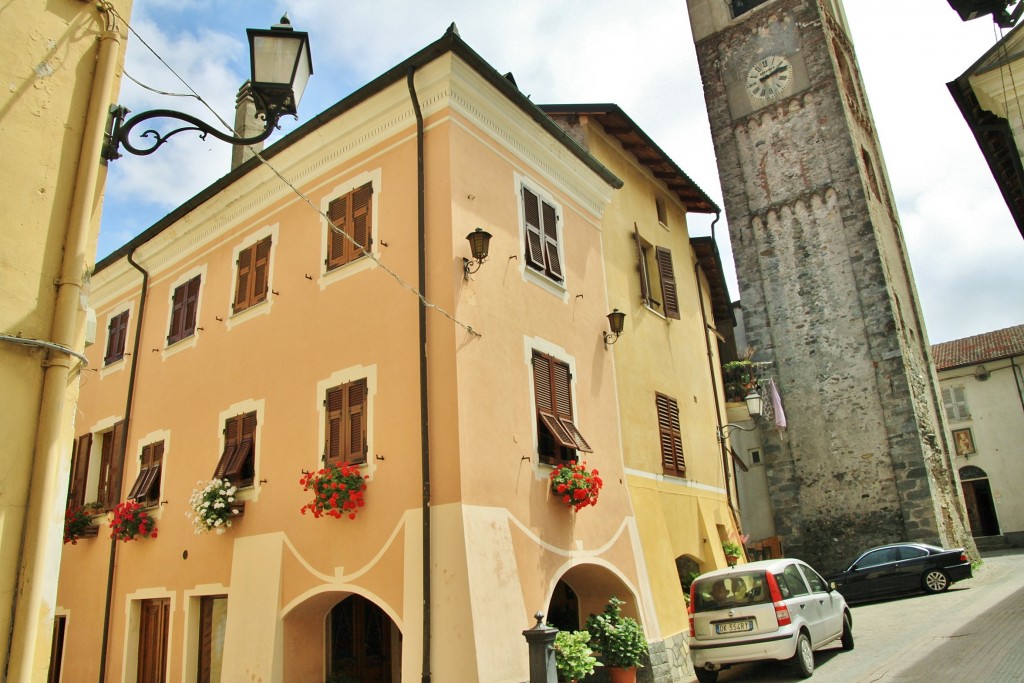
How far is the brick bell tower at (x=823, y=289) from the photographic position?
2284 centimetres

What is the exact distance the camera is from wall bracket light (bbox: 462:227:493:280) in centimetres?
987

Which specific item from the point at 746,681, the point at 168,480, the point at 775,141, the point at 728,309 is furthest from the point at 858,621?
the point at 775,141

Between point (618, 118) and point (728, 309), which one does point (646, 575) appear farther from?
point (728, 309)

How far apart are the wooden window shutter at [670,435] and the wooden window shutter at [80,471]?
11.2 metres

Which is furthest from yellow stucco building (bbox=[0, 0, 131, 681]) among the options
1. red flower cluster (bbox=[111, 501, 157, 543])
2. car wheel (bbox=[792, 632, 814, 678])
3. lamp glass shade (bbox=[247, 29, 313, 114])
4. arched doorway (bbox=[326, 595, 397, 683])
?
red flower cluster (bbox=[111, 501, 157, 543])

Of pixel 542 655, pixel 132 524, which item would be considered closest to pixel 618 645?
pixel 542 655

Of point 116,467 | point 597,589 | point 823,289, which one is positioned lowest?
point 597,589

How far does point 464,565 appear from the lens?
8.51m

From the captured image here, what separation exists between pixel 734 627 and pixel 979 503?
32327 mm

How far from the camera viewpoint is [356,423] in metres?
10.2

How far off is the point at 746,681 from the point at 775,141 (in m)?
21.4

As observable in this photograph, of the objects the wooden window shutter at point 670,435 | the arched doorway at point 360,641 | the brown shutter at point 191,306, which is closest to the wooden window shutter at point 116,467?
the brown shutter at point 191,306

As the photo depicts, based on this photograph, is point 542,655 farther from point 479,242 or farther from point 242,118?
point 242,118

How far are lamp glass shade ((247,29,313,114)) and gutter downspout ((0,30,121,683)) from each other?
1.07 meters
